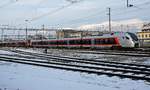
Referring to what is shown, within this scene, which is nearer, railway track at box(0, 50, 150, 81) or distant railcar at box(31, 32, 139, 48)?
railway track at box(0, 50, 150, 81)

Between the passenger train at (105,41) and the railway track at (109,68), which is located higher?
the passenger train at (105,41)

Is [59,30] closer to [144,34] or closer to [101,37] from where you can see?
[144,34]

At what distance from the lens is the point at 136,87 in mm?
10375

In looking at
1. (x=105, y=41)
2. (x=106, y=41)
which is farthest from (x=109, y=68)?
(x=105, y=41)

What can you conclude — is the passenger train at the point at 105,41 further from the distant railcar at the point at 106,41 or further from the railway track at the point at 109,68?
the railway track at the point at 109,68

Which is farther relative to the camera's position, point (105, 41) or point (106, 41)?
point (105, 41)

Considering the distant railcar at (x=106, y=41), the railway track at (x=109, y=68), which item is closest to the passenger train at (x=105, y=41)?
the distant railcar at (x=106, y=41)

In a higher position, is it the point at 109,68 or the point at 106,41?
the point at 106,41

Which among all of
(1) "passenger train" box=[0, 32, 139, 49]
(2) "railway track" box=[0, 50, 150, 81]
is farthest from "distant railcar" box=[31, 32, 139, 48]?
(2) "railway track" box=[0, 50, 150, 81]

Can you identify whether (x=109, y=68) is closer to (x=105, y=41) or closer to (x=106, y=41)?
(x=106, y=41)

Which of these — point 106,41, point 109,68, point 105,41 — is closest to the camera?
point 109,68

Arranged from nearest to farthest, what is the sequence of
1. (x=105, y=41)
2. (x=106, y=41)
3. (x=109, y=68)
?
(x=109, y=68) < (x=106, y=41) < (x=105, y=41)

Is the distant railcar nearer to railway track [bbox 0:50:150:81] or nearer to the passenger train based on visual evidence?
the passenger train

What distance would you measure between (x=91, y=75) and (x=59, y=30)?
91382mm
